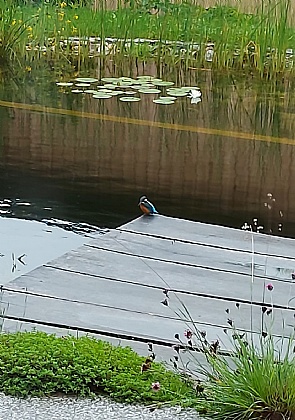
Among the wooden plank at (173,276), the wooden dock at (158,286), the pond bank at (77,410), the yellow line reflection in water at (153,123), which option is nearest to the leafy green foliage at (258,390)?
the pond bank at (77,410)

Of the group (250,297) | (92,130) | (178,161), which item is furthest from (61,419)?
(92,130)

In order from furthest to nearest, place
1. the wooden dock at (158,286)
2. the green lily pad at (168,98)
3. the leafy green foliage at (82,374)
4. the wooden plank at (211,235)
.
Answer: the green lily pad at (168,98)
the wooden plank at (211,235)
the wooden dock at (158,286)
the leafy green foliage at (82,374)

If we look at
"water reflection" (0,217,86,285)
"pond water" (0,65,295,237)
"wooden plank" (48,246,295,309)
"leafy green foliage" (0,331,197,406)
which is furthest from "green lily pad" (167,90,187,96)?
"leafy green foliage" (0,331,197,406)

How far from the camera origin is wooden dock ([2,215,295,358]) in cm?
228

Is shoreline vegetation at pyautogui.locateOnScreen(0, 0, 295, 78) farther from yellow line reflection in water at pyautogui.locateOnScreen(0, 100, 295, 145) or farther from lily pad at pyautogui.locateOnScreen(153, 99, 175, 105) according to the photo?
yellow line reflection in water at pyautogui.locateOnScreen(0, 100, 295, 145)

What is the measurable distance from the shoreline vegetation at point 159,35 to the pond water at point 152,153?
0.24 meters

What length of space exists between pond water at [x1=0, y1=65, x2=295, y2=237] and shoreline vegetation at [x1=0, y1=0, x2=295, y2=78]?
0.79ft

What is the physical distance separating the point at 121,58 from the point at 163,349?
5524 mm

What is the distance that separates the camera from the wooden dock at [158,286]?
2275mm

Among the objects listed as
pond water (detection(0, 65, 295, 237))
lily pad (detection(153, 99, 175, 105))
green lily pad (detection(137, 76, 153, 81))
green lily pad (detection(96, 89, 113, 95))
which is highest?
green lily pad (detection(137, 76, 153, 81))

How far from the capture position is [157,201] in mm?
3988

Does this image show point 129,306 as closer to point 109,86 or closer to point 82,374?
point 82,374

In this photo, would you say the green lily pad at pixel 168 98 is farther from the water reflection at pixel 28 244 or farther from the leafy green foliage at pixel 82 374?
the leafy green foliage at pixel 82 374

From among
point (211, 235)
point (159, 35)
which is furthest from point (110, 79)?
point (211, 235)
